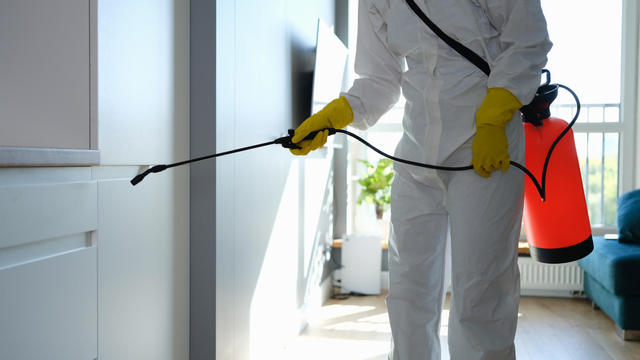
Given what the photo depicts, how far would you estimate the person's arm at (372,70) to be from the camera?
4.97ft

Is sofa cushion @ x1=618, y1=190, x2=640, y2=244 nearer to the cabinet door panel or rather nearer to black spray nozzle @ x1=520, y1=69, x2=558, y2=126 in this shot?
black spray nozzle @ x1=520, y1=69, x2=558, y2=126

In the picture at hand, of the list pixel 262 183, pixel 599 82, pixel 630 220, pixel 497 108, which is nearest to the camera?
pixel 497 108

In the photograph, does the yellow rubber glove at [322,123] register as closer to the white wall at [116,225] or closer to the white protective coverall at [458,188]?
the white protective coverall at [458,188]

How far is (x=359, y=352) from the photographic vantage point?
263 centimetres

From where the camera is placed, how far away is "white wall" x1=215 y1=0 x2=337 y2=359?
1.78 meters

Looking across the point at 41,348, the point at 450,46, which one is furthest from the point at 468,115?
the point at 41,348

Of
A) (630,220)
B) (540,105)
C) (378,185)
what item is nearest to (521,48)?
(540,105)

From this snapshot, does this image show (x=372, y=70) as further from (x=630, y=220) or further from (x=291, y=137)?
(x=630, y=220)

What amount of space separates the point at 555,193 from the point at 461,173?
385 millimetres

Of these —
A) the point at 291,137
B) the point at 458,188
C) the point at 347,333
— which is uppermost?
the point at 291,137

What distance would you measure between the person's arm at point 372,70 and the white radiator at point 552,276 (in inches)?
109

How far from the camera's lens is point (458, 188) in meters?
1.31

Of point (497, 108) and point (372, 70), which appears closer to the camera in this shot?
point (497, 108)

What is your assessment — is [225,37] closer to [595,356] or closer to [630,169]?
[595,356]
